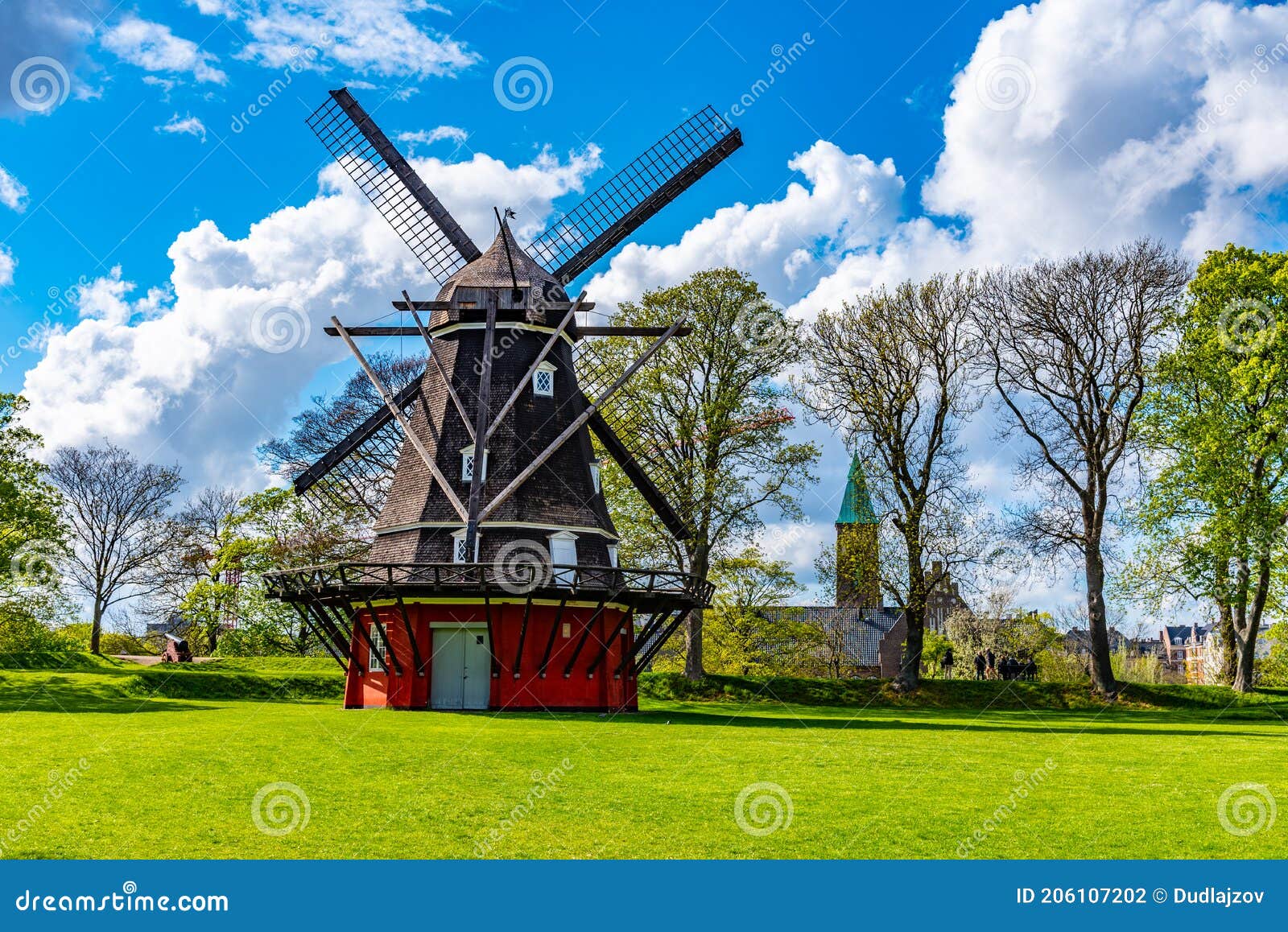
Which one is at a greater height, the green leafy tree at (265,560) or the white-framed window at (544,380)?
the white-framed window at (544,380)

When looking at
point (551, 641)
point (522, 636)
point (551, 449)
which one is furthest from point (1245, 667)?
point (522, 636)

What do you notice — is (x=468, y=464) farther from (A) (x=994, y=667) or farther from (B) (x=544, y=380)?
(A) (x=994, y=667)

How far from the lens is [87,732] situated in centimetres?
1741

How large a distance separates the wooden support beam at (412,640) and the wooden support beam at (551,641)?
107 inches

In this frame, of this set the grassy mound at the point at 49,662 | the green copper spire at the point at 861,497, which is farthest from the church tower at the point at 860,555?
the grassy mound at the point at 49,662

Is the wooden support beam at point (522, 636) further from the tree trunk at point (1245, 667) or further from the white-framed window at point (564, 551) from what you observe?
the tree trunk at point (1245, 667)

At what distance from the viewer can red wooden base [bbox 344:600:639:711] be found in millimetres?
25531

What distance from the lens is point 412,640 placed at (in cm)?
2536

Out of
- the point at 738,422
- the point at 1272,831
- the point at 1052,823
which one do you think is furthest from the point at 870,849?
the point at 738,422

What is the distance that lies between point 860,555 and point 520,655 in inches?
594

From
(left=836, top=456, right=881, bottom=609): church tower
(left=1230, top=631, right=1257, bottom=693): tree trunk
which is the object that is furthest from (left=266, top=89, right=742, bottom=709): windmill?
(left=1230, top=631, right=1257, bottom=693): tree trunk

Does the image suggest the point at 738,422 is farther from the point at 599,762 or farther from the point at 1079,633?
the point at 1079,633

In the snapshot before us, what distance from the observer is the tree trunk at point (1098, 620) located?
3516cm

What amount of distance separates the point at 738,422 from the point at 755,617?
24.3 feet
